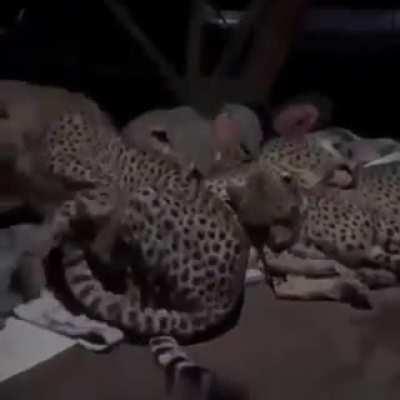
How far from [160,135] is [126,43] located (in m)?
0.20

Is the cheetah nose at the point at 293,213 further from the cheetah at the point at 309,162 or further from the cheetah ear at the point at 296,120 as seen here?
the cheetah ear at the point at 296,120

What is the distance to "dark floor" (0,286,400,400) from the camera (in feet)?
4.11

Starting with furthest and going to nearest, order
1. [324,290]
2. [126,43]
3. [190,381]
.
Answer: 1. [126,43]
2. [324,290]
3. [190,381]

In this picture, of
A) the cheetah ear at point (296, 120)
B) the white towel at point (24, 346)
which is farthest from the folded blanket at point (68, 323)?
the cheetah ear at point (296, 120)

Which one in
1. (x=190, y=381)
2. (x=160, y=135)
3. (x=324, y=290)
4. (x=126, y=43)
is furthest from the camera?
(x=126, y=43)

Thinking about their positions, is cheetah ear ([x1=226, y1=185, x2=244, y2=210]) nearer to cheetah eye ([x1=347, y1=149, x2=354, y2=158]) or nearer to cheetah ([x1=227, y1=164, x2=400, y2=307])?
cheetah ([x1=227, y1=164, x2=400, y2=307])

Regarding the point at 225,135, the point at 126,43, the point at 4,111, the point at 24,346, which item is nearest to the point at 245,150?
the point at 225,135

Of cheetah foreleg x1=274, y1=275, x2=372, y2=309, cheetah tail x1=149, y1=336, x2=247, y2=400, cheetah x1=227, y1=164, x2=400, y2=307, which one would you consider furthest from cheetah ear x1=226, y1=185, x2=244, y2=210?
cheetah tail x1=149, y1=336, x2=247, y2=400

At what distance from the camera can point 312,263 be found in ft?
4.69

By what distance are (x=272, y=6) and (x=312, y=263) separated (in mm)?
442

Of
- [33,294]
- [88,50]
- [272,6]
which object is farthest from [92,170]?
[272,6]

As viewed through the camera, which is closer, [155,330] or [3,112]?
[155,330]

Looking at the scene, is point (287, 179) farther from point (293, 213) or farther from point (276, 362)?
point (276, 362)

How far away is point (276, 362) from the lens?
51.7 inches
